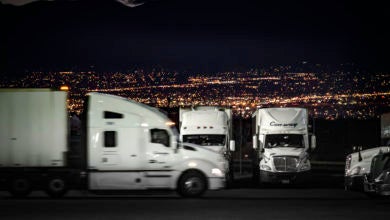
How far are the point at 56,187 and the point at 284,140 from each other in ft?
35.9

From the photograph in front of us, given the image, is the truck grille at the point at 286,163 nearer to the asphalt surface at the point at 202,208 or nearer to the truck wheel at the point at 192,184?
the asphalt surface at the point at 202,208

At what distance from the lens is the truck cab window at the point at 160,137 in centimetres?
2320

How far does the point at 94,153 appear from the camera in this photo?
2302 centimetres

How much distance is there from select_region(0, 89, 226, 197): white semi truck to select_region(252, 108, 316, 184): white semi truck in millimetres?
7160

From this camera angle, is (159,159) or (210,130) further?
(210,130)

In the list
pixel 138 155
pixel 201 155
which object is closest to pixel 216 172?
pixel 201 155

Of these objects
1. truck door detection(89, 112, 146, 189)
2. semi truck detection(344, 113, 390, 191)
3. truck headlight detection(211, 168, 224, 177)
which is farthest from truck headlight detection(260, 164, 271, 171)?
truck door detection(89, 112, 146, 189)

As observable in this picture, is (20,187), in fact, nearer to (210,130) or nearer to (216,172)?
(216,172)

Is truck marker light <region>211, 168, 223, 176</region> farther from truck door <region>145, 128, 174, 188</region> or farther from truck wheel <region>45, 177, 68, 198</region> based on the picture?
truck wheel <region>45, 177, 68, 198</region>

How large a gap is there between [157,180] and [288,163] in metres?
8.43

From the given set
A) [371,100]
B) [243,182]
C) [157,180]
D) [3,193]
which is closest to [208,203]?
[157,180]

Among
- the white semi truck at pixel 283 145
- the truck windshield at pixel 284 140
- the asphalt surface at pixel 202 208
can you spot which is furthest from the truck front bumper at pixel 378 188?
the truck windshield at pixel 284 140

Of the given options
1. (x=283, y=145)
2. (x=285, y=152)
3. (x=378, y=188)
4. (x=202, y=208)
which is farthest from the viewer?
(x=283, y=145)

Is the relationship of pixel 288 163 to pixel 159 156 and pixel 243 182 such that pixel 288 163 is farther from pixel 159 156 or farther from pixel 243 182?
pixel 159 156
